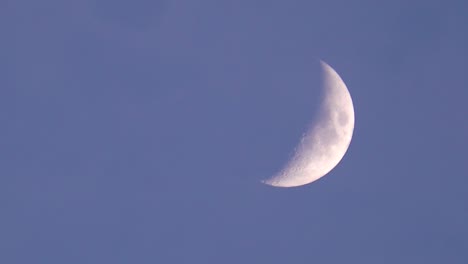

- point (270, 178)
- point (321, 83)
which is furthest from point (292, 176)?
point (321, 83)

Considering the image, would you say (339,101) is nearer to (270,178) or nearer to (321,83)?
(321,83)

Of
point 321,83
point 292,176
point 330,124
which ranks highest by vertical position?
point 321,83

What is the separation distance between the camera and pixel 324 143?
9.63 meters

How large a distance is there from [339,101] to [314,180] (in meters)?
1.35

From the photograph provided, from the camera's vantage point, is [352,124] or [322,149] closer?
[322,149]

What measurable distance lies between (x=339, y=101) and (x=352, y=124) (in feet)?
1.48

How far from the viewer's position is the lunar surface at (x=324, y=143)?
9.60m

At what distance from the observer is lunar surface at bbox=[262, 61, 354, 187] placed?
9.60 m

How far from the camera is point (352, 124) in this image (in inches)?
403

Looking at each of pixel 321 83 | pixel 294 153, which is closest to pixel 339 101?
pixel 321 83

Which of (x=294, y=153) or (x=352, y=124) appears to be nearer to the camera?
(x=294, y=153)

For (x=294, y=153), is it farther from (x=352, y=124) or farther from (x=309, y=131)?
(x=352, y=124)

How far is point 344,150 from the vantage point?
1016 centimetres

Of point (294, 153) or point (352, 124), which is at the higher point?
point (352, 124)
